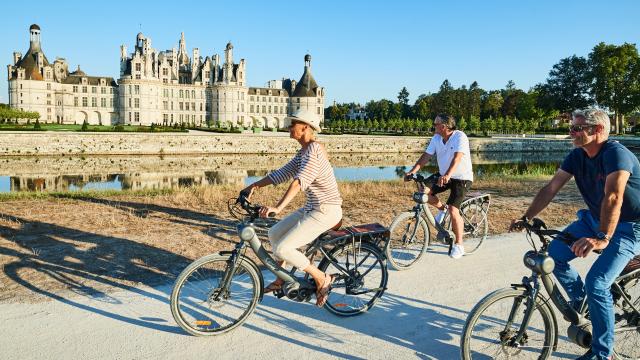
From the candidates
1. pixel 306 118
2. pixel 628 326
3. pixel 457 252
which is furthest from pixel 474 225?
pixel 306 118

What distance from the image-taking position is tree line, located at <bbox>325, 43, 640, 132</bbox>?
6266cm

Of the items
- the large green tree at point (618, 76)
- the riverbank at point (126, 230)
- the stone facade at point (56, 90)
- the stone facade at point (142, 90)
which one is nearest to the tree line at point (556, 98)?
the large green tree at point (618, 76)

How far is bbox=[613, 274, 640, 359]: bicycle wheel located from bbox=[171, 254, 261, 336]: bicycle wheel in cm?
258

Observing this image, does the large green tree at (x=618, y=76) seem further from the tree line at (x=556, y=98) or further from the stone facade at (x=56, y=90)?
the stone facade at (x=56, y=90)

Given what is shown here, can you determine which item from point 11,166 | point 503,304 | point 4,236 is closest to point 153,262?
point 4,236

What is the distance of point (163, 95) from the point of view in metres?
81.8

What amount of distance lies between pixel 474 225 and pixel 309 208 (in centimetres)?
356

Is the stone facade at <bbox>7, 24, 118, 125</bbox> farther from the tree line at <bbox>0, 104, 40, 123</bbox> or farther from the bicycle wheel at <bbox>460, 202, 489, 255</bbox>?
the bicycle wheel at <bbox>460, 202, 489, 255</bbox>

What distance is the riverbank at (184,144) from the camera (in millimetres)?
31938

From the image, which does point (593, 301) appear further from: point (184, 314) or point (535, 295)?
point (184, 314)

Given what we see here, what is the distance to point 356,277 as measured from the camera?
4.22 metres

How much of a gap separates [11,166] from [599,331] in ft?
94.6

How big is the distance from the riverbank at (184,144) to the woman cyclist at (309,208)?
33156 mm

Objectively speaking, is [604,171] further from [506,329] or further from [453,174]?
[453,174]
